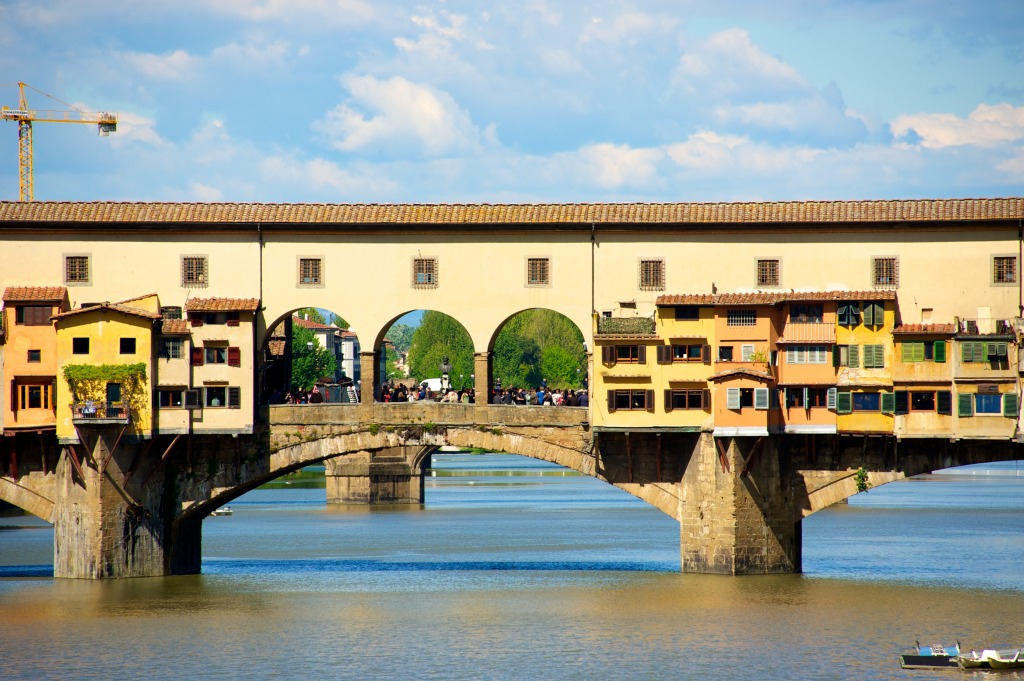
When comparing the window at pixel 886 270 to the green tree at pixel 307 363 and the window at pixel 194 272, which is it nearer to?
the window at pixel 194 272

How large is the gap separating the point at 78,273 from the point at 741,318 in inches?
872

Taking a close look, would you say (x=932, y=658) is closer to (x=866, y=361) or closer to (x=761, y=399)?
(x=761, y=399)

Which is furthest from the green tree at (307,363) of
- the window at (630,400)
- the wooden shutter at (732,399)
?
the wooden shutter at (732,399)

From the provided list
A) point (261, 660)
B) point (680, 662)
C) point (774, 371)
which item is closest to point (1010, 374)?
point (774, 371)

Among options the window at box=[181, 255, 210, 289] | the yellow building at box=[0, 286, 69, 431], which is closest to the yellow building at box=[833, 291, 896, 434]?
the window at box=[181, 255, 210, 289]

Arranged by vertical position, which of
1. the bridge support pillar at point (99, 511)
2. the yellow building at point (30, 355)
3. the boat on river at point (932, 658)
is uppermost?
the yellow building at point (30, 355)

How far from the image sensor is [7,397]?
4759 centimetres

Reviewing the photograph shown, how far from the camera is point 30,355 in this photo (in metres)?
47.9

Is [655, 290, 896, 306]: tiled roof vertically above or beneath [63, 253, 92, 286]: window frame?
beneath

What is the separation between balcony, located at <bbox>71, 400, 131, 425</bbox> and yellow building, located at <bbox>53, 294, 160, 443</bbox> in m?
0.03

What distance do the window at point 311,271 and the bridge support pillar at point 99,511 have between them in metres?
7.64

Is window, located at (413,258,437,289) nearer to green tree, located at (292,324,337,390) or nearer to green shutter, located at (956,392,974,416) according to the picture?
green shutter, located at (956,392,974,416)

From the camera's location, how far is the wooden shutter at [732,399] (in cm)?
4597

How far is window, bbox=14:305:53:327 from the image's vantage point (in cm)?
4784
